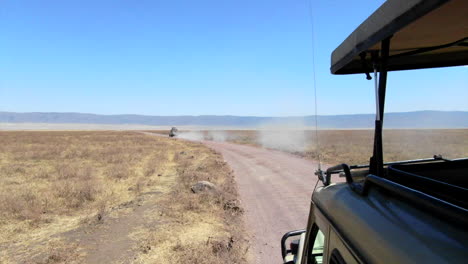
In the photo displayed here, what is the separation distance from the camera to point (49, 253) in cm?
646

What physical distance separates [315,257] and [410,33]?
1.62m

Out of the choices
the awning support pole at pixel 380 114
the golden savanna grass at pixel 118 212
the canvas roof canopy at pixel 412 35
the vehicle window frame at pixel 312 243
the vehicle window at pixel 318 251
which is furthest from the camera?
the golden savanna grass at pixel 118 212

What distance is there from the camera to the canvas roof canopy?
141cm

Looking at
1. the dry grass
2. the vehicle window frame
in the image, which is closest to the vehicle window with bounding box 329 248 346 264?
the vehicle window frame

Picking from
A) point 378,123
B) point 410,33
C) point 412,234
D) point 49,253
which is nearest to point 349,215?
point 412,234

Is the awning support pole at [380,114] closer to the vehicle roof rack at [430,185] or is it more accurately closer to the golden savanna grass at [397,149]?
the vehicle roof rack at [430,185]

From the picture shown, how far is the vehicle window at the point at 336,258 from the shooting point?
1552mm

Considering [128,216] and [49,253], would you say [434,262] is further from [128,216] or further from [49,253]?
[128,216]

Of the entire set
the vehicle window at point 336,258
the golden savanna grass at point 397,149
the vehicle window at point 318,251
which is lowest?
the golden savanna grass at point 397,149

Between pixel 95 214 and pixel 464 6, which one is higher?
pixel 464 6

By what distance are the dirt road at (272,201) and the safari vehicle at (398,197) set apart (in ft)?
13.3

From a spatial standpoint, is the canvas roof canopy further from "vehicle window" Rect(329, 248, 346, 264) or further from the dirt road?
the dirt road

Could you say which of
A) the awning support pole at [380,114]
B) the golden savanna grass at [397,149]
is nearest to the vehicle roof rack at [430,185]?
the awning support pole at [380,114]

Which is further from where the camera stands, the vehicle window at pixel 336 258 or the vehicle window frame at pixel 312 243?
the vehicle window frame at pixel 312 243
